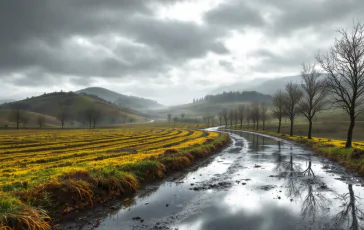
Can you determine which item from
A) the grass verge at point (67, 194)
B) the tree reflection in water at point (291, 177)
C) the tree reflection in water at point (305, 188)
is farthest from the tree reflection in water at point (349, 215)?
the grass verge at point (67, 194)

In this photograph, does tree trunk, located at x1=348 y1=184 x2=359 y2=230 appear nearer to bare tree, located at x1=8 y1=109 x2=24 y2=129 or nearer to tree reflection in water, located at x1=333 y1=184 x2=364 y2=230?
tree reflection in water, located at x1=333 y1=184 x2=364 y2=230

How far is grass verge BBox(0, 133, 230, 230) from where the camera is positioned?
10.4 meters

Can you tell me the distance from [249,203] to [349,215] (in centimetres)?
508

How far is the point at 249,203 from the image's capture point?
14258 millimetres

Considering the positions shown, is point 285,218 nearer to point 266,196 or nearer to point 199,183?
point 266,196

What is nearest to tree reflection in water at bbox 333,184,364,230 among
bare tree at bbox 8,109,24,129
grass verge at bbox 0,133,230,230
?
grass verge at bbox 0,133,230,230

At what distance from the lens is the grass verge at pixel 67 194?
10.4 m

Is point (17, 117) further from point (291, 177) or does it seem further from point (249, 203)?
point (249, 203)

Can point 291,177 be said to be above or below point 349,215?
below

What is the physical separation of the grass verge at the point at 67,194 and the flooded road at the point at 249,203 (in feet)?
5.44

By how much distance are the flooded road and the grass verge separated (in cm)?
166

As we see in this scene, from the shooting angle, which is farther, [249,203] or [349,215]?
[249,203]

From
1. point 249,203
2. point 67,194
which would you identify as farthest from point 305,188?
point 67,194

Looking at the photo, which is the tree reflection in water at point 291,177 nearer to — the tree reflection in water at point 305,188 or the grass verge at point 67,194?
→ the tree reflection in water at point 305,188
